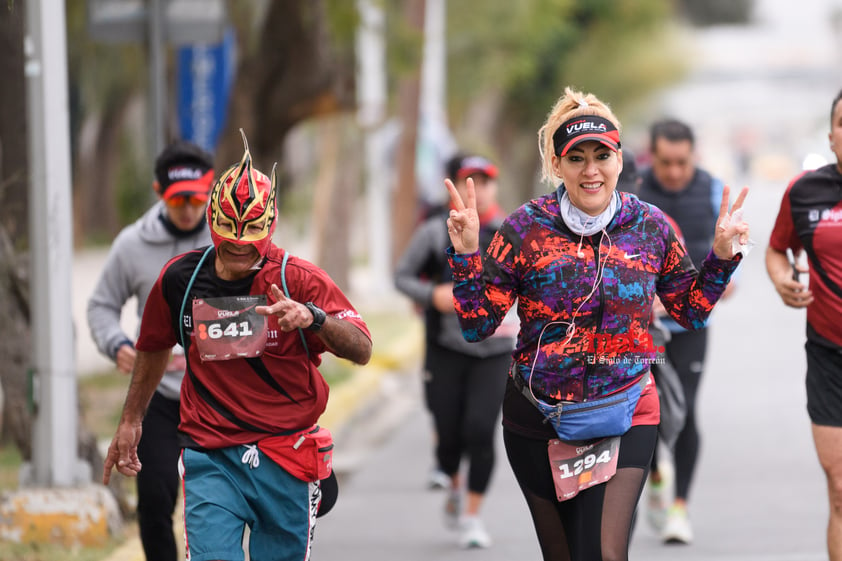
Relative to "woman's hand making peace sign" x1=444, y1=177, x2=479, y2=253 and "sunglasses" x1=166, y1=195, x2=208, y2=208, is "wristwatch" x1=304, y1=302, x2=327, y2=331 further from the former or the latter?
"sunglasses" x1=166, y1=195, x2=208, y2=208

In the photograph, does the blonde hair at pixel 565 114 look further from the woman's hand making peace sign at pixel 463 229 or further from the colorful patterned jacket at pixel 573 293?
the woman's hand making peace sign at pixel 463 229

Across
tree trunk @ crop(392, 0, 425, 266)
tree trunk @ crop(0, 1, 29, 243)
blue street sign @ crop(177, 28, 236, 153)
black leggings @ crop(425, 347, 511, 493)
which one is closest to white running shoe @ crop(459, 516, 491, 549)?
black leggings @ crop(425, 347, 511, 493)

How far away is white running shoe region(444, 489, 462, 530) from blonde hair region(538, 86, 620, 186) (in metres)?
3.57

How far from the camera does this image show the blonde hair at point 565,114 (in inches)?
194

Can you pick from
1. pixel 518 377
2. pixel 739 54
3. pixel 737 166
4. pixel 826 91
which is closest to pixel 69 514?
pixel 518 377

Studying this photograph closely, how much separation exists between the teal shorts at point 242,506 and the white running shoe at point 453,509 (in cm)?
339

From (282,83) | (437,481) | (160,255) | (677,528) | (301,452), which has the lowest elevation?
(437,481)

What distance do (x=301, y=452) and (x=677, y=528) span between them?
355cm

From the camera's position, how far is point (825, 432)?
5887mm

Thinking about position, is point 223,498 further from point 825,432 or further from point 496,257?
point 825,432

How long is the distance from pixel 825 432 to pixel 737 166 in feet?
312

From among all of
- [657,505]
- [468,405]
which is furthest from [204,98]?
[657,505]

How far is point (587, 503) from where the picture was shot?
4840mm

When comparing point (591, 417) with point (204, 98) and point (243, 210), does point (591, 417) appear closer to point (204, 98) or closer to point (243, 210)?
point (243, 210)
